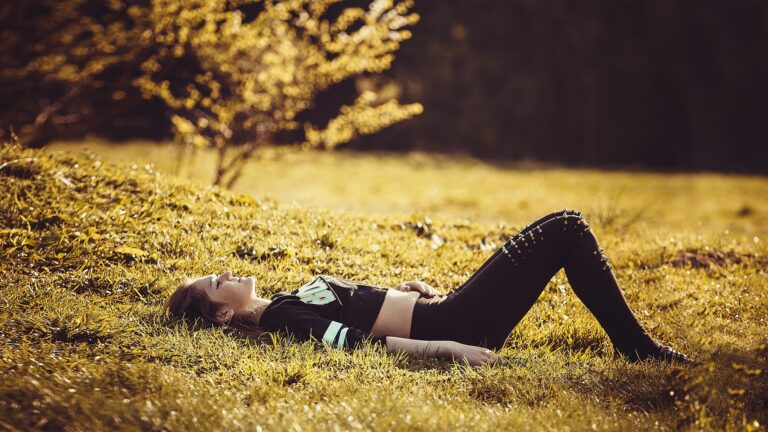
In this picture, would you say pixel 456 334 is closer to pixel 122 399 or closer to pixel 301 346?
pixel 301 346

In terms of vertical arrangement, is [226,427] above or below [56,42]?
below

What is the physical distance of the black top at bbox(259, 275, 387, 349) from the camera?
13.6ft

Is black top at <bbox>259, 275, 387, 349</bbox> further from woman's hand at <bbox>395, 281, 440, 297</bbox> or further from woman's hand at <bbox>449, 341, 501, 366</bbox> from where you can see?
woman's hand at <bbox>449, 341, 501, 366</bbox>

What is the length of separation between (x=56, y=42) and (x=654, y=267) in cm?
1036

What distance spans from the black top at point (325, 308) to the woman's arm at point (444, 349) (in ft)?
0.34

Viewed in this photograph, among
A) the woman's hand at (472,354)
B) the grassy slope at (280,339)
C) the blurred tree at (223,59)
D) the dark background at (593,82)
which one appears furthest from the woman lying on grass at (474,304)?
the dark background at (593,82)

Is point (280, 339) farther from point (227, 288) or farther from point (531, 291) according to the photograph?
point (531, 291)

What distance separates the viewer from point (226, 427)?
302 centimetres

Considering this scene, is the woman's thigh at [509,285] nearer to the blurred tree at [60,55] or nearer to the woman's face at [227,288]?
the woman's face at [227,288]

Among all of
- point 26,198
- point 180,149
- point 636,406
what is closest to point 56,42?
point 180,149

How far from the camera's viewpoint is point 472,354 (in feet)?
12.9

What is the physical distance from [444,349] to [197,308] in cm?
179

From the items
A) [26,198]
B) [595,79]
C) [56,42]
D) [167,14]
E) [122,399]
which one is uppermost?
[595,79]

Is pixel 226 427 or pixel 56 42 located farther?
pixel 56 42
